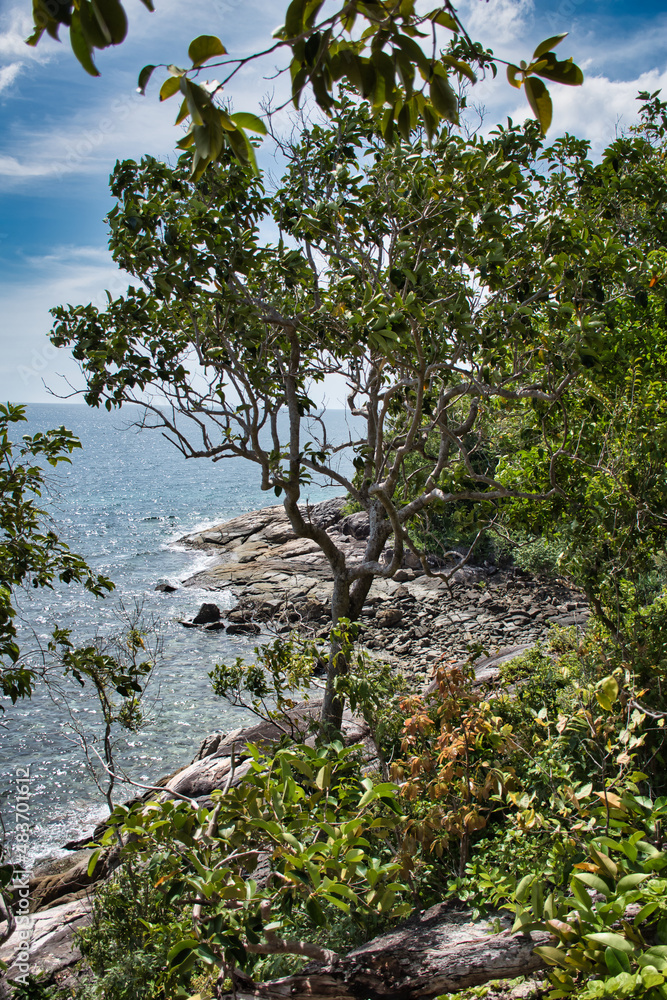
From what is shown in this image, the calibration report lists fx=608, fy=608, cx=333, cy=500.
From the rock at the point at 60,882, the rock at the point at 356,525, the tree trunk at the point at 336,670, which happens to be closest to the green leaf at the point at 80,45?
the tree trunk at the point at 336,670

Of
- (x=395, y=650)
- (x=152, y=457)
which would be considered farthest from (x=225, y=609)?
(x=152, y=457)

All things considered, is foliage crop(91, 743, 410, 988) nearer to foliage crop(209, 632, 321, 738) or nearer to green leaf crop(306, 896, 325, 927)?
green leaf crop(306, 896, 325, 927)

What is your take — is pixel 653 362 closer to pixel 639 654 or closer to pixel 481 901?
pixel 639 654

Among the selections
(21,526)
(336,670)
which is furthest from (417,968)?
(21,526)

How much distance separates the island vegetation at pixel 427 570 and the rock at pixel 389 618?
36.4ft

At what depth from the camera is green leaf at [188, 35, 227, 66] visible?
3.86 ft

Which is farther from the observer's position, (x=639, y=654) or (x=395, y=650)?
(x=395, y=650)

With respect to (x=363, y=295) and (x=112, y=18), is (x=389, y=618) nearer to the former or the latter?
(x=363, y=295)

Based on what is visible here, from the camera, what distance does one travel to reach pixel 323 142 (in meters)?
7.74

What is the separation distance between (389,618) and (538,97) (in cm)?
1964

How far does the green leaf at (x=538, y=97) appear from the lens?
133cm

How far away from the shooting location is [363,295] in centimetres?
581

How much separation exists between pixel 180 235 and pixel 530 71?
5561 mm

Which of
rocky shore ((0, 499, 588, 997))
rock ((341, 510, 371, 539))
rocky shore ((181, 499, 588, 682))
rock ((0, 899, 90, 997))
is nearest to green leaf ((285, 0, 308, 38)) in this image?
rocky shore ((0, 499, 588, 997))
